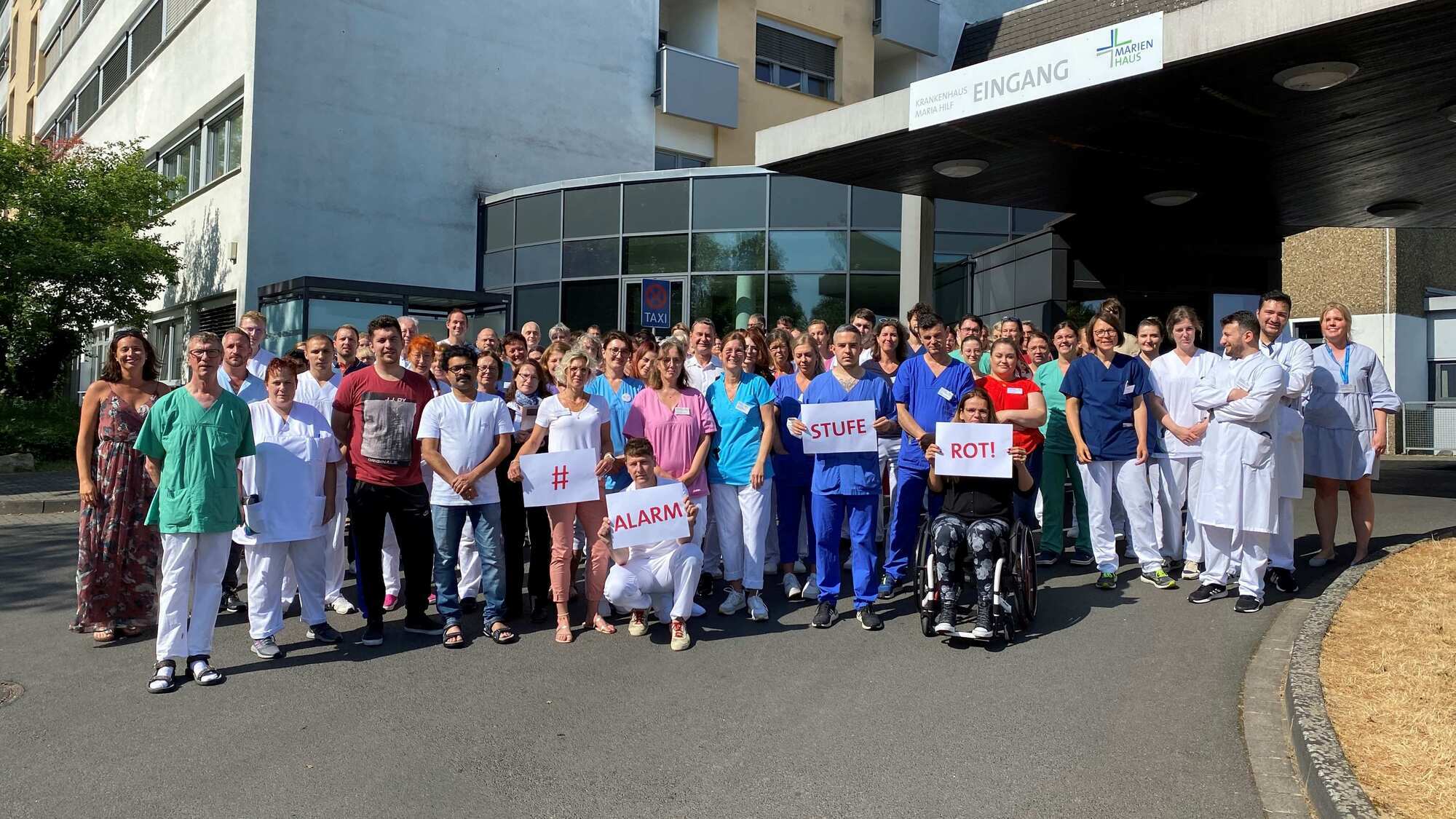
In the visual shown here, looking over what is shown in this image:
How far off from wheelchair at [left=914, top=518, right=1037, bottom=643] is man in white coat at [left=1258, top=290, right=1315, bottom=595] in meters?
1.84

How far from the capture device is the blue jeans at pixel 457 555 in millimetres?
6484

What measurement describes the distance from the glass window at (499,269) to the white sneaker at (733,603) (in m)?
16.9

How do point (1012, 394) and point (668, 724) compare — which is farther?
point (1012, 394)

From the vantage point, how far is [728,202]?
827 inches

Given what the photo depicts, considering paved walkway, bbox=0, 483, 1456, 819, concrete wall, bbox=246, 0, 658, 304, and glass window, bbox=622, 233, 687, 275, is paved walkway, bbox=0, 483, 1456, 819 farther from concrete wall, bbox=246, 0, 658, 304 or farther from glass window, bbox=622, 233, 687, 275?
concrete wall, bbox=246, 0, 658, 304

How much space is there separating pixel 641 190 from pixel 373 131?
19.2ft

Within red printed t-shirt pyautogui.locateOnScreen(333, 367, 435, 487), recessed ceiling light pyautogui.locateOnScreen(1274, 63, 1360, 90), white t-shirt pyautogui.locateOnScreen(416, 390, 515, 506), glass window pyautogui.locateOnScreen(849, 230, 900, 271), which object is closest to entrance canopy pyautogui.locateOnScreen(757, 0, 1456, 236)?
recessed ceiling light pyautogui.locateOnScreen(1274, 63, 1360, 90)

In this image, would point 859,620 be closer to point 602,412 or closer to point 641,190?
point 602,412

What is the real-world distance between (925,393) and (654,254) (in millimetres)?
15002

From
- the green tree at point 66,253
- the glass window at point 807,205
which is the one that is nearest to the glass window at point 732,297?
the glass window at point 807,205

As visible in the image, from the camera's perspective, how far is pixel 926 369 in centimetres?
723

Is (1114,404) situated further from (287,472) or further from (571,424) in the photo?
(287,472)

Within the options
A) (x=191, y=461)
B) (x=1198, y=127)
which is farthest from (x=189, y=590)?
(x=1198, y=127)

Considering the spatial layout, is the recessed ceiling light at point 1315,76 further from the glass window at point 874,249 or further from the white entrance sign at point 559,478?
the glass window at point 874,249
